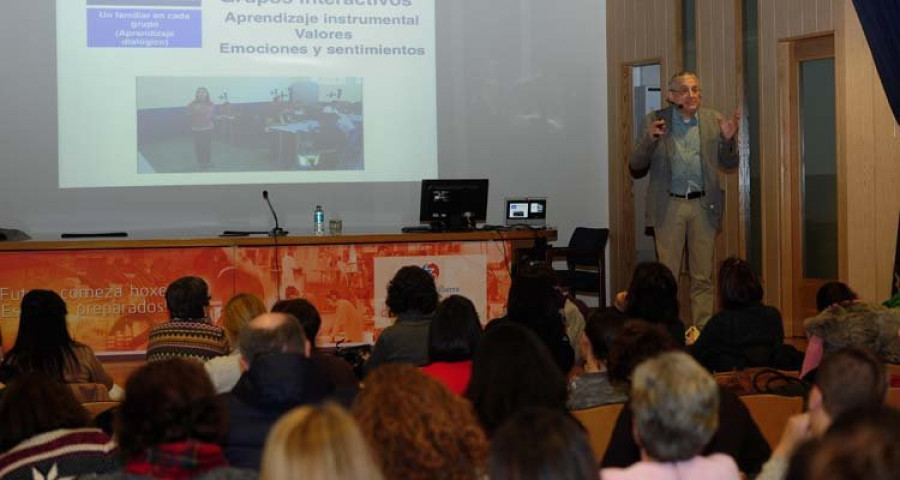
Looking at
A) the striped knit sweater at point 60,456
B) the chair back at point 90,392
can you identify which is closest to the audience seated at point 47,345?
the chair back at point 90,392

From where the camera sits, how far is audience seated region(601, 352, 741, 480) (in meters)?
2.14

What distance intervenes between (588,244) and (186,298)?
14.7 ft

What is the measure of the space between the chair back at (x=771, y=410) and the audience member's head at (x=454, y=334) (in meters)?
0.88

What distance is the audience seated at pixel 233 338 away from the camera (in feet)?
13.1

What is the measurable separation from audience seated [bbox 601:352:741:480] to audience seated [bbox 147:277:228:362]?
2.55 m

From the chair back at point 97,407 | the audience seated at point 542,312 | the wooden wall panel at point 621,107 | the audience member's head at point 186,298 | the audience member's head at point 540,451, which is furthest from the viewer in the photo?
the wooden wall panel at point 621,107

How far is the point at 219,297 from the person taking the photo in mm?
7059

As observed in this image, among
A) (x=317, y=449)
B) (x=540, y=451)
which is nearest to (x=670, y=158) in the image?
(x=540, y=451)

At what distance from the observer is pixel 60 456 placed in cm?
256

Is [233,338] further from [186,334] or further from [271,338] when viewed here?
[271,338]

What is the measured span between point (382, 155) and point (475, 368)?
6011 mm

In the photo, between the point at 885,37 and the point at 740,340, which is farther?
the point at 885,37

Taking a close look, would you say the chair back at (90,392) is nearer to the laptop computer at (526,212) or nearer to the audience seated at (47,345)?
the audience seated at (47,345)

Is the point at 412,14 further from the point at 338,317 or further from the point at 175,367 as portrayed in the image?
the point at 175,367
